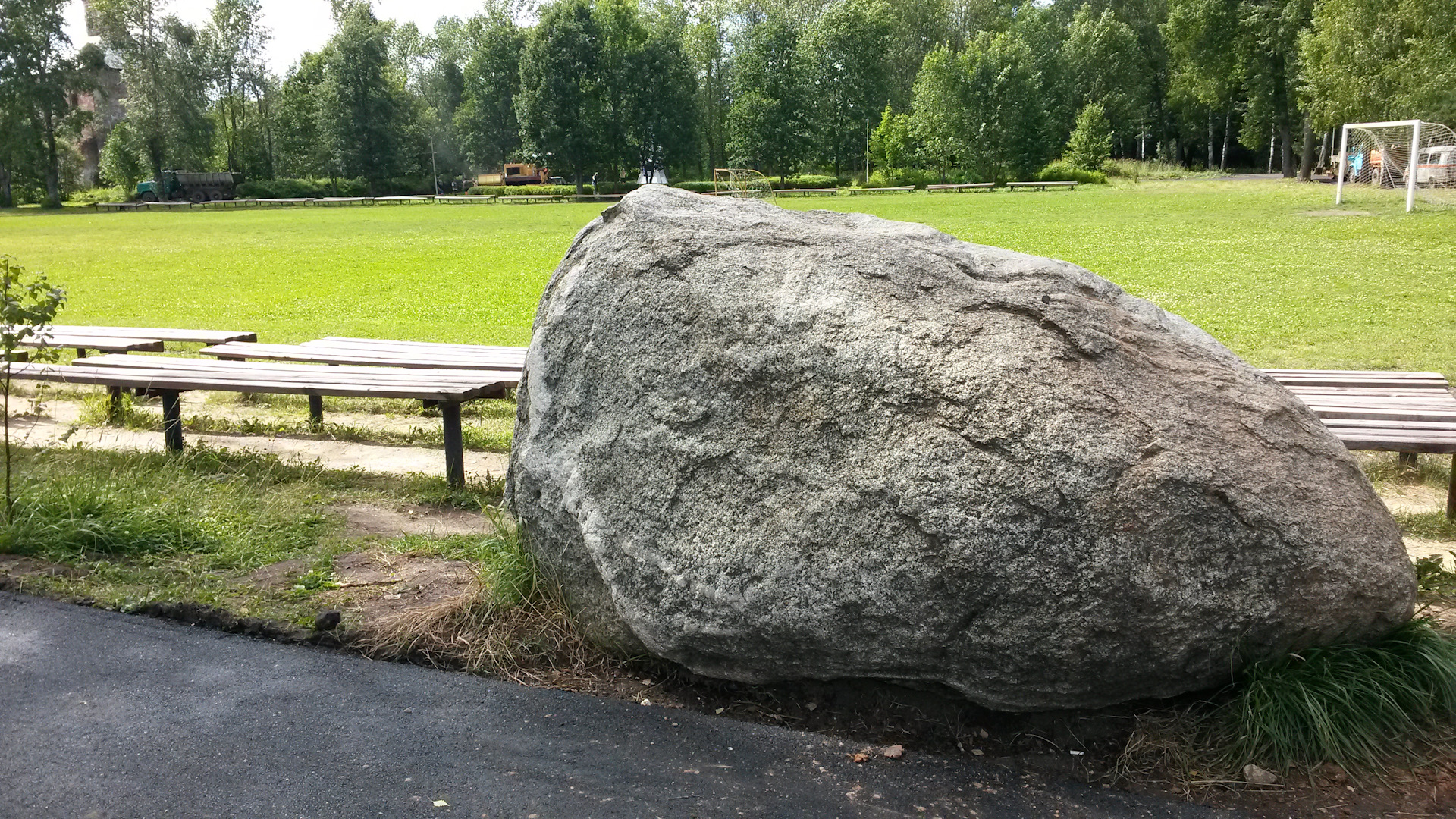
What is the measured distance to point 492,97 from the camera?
246 feet

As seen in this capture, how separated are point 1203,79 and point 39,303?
175 feet

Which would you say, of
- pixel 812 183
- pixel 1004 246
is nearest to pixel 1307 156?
pixel 812 183

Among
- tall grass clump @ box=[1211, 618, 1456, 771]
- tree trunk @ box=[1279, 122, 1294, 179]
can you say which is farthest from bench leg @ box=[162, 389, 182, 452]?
tree trunk @ box=[1279, 122, 1294, 179]

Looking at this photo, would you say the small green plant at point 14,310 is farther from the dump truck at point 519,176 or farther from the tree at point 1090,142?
the dump truck at point 519,176

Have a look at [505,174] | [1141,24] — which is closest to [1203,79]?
[1141,24]

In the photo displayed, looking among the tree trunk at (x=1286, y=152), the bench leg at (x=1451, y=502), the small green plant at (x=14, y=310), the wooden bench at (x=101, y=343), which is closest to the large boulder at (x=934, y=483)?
the bench leg at (x=1451, y=502)

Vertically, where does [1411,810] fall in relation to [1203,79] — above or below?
below

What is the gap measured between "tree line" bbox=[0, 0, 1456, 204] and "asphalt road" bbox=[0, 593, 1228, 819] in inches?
2048

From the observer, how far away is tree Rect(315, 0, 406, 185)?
67.5 metres

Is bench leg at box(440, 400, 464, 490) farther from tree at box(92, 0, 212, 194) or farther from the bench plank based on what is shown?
tree at box(92, 0, 212, 194)

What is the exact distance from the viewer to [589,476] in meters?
4.17

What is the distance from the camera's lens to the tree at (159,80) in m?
64.0

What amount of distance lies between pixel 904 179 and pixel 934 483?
198ft

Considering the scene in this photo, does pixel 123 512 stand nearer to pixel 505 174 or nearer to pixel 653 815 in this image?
pixel 653 815
